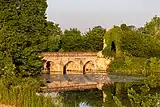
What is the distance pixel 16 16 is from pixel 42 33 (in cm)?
264

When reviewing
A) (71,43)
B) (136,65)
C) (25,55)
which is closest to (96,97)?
(25,55)

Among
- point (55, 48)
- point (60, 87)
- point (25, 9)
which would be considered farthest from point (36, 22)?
point (55, 48)

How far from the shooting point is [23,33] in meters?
26.4

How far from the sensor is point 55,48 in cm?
6275

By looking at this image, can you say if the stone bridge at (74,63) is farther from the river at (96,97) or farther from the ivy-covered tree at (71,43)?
the river at (96,97)

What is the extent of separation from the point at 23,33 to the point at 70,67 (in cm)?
3242

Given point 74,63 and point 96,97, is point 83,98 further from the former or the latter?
point 74,63

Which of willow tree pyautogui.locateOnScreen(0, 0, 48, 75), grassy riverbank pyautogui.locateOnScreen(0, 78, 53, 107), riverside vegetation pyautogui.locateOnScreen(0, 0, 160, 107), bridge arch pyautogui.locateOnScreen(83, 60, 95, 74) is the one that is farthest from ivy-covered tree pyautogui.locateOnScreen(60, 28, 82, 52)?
grassy riverbank pyautogui.locateOnScreen(0, 78, 53, 107)

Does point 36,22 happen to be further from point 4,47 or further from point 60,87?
point 60,87

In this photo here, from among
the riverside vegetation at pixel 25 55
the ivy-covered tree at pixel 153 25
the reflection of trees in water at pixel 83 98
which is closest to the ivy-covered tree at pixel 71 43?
the riverside vegetation at pixel 25 55

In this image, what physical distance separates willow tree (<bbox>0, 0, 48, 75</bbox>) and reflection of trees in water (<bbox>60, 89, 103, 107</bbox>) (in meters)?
3.43

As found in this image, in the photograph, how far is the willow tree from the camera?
25.2m

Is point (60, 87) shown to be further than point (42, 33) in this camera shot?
Yes

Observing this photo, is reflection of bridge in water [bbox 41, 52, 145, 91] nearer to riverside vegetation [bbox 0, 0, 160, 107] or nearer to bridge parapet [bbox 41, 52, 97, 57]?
bridge parapet [bbox 41, 52, 97, 57]
